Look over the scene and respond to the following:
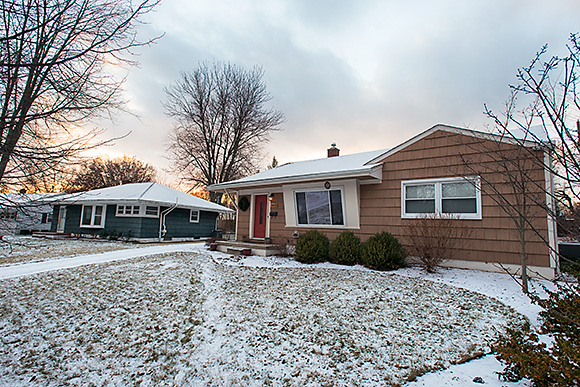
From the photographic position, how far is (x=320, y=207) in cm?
949

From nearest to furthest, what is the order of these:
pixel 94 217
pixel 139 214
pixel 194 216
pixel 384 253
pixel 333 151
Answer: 1. pixel 384 253
2. pixel 333 151
3. pixel 139 214
4. pixel 94 217
5. pixel 194 216

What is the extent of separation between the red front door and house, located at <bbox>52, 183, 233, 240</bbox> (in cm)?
709

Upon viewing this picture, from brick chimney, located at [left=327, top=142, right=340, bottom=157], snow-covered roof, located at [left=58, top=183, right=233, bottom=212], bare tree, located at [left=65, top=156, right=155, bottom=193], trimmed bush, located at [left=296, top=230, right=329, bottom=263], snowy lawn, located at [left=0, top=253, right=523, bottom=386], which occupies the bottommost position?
snowy lawn, located at [left=0, top=253, right=523, bottom=386]

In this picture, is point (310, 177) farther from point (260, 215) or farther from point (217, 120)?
point (217, 120)

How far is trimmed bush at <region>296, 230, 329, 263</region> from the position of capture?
8141 mm

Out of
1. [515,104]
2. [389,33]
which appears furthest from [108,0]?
[389,33]

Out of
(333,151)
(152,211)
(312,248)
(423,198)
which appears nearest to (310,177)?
(312,248)

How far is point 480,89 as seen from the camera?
23.2 feet

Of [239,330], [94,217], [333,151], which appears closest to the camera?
[239,330]

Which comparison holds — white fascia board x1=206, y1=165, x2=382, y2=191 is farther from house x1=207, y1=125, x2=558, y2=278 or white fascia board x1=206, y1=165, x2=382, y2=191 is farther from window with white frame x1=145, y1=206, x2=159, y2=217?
window with white frame x1=145, y1=206, x2=159, y2=217

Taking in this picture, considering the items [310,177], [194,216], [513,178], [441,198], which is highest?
[310,177]

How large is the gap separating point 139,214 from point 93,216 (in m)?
3.83

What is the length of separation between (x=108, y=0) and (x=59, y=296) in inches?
200

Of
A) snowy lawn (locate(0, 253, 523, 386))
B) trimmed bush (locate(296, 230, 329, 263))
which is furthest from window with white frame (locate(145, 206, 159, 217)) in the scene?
trimmed bush (locate(296, 230, 329, 263))
